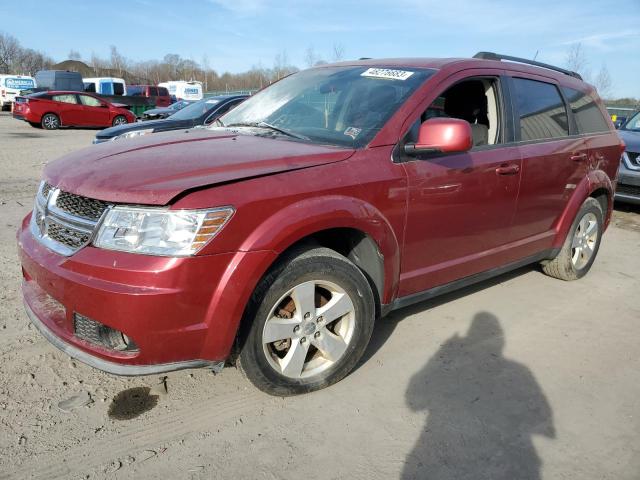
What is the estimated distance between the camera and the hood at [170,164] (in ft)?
7.28

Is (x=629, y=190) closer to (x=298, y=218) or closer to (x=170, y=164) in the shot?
(x=298, y=218)

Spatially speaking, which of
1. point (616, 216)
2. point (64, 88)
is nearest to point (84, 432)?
point (616, 216)

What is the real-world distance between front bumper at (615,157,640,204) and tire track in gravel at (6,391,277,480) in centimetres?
721

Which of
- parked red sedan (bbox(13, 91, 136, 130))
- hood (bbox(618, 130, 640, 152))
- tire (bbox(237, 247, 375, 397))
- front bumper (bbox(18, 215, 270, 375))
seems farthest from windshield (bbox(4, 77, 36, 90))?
tire (bbox(237, 247, 375, 397))

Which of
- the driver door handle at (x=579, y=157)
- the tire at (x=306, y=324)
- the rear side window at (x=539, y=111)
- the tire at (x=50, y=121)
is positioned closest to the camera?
the tire at (x=306, y=324)

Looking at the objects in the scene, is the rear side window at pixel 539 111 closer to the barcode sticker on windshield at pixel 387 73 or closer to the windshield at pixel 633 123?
the barcode sticker on windshield at pixel 387 73

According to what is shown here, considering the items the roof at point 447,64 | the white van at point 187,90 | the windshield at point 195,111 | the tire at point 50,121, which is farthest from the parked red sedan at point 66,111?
the white van at point 187,90

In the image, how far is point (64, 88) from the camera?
97.8 ft

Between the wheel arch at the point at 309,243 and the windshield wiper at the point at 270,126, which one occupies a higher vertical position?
the windshield wiper at the point at 270,126

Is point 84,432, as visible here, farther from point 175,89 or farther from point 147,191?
point 175,89

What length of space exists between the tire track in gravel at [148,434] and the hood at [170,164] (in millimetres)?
1129

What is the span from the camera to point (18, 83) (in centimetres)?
2947

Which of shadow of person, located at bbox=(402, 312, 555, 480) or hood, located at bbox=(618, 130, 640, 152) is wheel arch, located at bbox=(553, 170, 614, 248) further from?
hood, located at bbox=(618, 130, 640, 152)

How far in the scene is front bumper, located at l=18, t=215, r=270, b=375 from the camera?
213 cm
